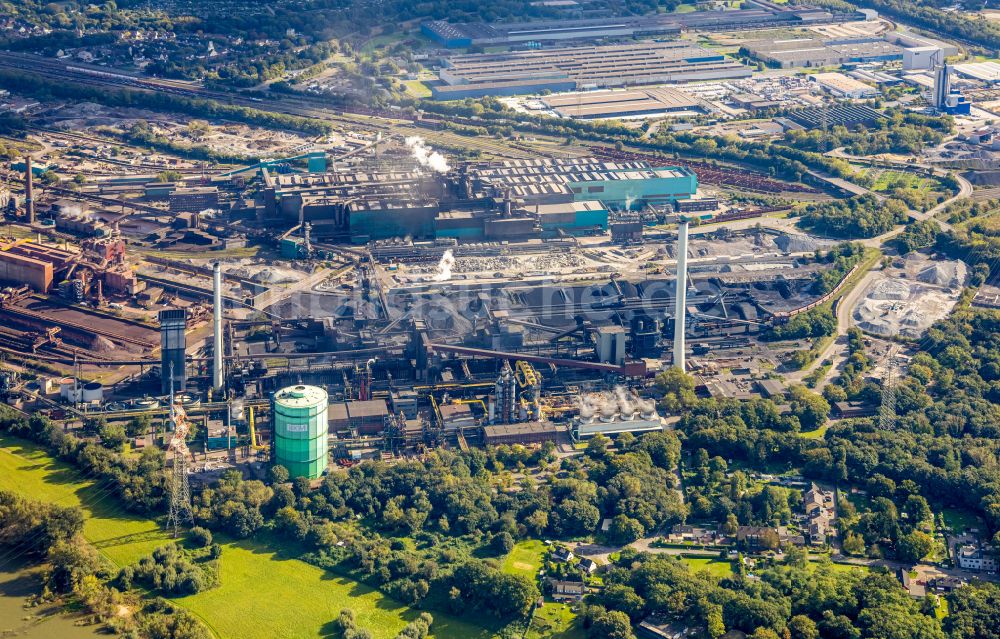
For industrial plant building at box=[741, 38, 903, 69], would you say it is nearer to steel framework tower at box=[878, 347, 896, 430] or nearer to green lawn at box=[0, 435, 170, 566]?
steel framework tower at box=[878, 347, 896, 430]

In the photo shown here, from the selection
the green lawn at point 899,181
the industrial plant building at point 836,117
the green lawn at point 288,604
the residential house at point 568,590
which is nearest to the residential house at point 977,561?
the residential house at point 568,590

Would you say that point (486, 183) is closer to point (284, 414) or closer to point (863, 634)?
point (284, 414)

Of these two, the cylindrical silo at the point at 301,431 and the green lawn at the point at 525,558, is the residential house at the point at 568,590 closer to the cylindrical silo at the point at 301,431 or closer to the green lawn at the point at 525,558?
the green lawn at the point at 525,558

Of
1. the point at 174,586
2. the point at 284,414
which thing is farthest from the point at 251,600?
the point at 284,414

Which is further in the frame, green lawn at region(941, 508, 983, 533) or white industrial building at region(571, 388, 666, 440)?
white industrial building at region(571, 388, 666, 440)

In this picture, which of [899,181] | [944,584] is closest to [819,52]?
[899,181]

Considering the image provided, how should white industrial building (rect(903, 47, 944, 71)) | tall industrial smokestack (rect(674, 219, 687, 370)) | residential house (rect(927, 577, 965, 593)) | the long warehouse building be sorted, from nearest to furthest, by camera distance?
residential house (rect(927, 577, 965, 593))
tall industrial smokestack (rect(674, 219, 687, 370))
white industrial building (rect(903, 47, 944, 71))
the long warehouse building

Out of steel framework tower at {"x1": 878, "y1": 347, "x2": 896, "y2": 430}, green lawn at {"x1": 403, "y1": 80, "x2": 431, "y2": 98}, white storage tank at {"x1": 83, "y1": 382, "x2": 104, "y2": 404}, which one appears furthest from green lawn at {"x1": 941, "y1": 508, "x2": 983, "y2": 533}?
green lawn at {"x1": 403, "y1": 80, "x2": 431, "y2": 98}

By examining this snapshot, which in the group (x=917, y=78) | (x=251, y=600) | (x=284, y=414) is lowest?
(x=251, y=600)
